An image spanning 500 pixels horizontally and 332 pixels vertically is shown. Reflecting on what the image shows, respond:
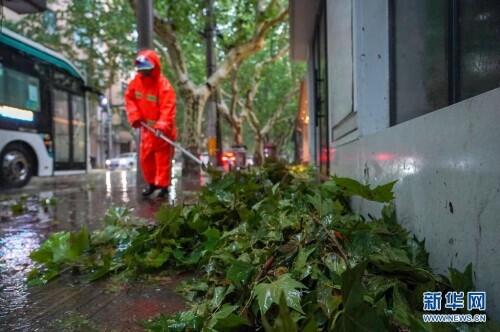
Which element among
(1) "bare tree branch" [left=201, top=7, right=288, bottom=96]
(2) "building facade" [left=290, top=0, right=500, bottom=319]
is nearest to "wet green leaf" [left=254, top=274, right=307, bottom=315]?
(2) "building facade" [left=290, top=0, right=500, bottom=319]

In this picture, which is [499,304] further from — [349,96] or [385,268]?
[349,96]

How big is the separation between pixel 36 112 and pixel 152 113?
219 inches

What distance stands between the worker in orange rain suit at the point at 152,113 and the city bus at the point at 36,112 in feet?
14.8

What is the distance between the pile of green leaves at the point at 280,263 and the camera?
124cm

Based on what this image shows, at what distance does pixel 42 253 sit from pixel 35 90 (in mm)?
9140

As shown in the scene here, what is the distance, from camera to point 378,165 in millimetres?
2354

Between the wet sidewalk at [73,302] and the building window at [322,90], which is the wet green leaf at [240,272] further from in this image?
the building window at [322,90]

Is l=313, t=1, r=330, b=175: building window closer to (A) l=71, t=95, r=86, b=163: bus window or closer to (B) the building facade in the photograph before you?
(B) the building facade

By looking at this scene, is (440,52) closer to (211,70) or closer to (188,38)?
(211,70)

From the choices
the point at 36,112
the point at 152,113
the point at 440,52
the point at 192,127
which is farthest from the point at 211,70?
the point at 440,52

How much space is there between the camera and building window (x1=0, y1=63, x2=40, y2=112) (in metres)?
8.99

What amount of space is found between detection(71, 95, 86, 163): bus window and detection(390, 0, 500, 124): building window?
11.5 meters

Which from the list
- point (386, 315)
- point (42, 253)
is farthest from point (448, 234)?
point (42, 253)

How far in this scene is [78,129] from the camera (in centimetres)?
1250
